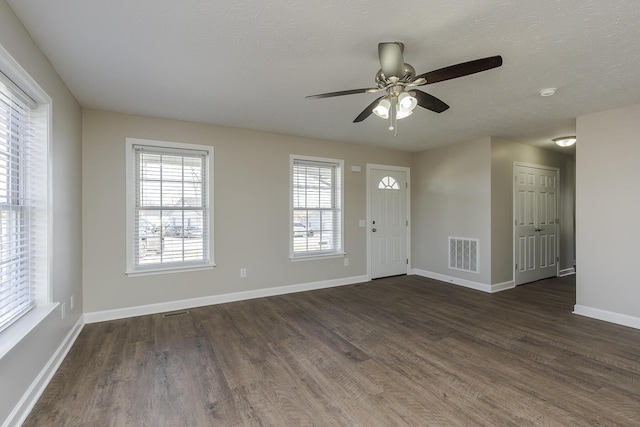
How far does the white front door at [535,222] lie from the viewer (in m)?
5.02

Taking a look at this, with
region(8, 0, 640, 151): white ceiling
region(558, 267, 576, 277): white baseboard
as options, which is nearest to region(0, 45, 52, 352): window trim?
region(8, 0, 640, 151): white ceiling

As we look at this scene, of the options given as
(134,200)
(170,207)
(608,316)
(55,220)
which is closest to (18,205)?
(55,220)

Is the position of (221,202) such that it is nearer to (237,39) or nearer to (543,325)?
(237,39)

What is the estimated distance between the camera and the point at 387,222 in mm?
5570

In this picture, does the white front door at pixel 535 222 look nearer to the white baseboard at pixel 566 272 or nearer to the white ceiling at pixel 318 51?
the white baseboard at pixel 566 272

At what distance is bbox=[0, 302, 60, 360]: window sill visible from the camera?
1.66m

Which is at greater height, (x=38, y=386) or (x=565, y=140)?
(x=565, y=140)

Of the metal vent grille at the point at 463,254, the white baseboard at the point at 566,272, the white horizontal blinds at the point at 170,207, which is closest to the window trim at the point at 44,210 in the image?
the white horizontal blinds at the point at 170,207

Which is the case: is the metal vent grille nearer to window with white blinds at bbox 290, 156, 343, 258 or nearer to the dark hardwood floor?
the dark hardwood floor

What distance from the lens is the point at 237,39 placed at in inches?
80.6

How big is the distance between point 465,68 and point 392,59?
46 cm

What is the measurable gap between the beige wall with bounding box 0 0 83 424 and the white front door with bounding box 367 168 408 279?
4.07m

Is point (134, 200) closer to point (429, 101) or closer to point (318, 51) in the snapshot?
point (318, 51)

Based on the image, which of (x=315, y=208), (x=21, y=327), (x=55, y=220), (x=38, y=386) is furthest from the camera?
(x=315, y=208)
